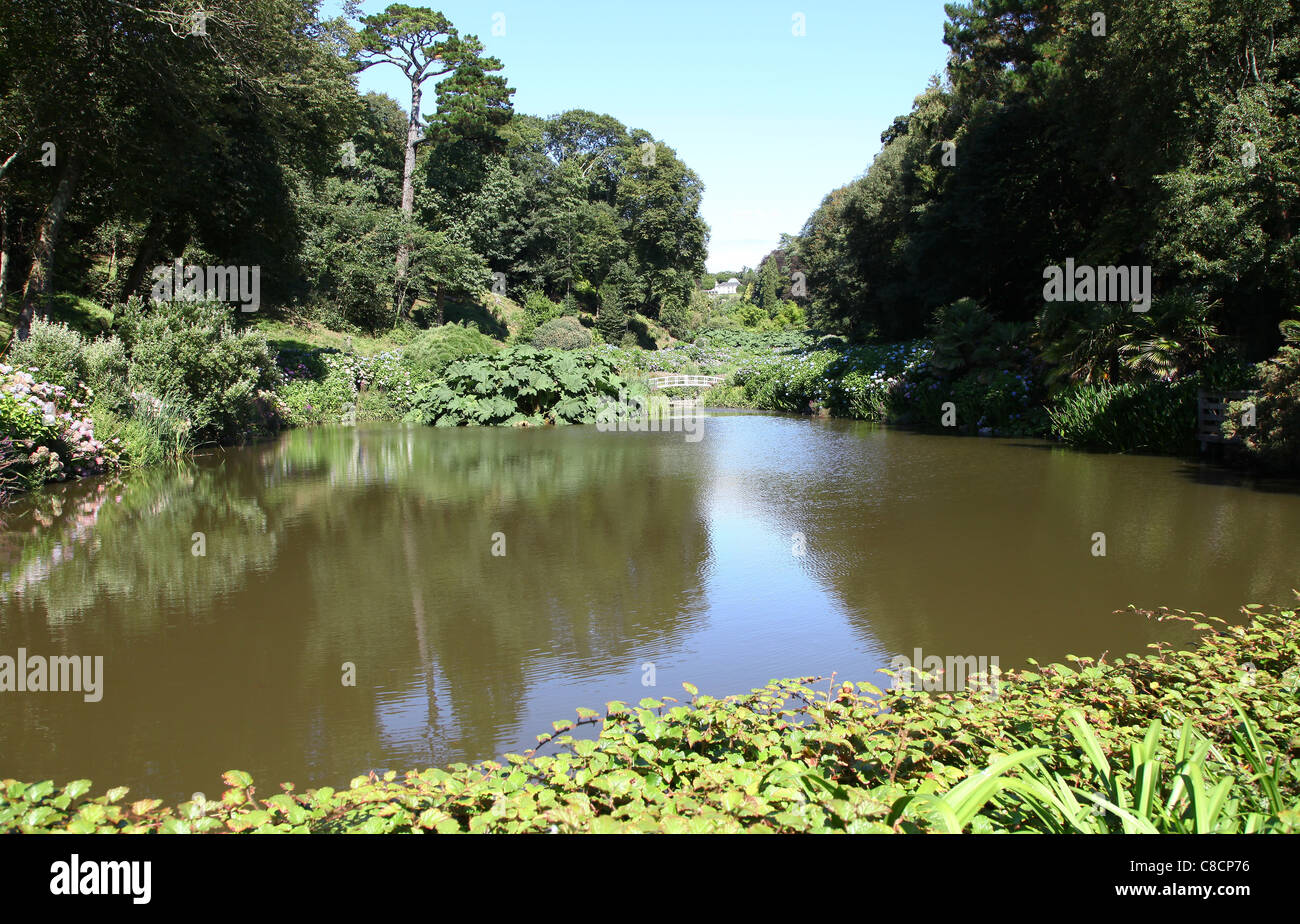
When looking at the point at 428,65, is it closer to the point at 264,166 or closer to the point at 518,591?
the point at 264,166

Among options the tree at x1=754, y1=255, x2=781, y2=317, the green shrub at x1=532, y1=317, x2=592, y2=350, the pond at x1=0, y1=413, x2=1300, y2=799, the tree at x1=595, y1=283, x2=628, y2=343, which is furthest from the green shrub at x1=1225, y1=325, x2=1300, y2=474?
the tree at x1=754, y1=255, x2=781, y2=317

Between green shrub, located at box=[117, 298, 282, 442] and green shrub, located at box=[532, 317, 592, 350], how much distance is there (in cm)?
1738

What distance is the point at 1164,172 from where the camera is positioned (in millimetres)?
14539

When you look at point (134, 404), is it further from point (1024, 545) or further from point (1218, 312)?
point (1218, 312)

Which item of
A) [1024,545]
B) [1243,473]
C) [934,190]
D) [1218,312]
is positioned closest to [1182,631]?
[1024,545]

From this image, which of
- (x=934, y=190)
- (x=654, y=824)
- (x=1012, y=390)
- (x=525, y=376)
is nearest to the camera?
(x=654, y=824)

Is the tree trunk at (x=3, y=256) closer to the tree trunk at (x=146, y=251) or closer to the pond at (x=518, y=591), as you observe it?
the tree trunk at (x=146, y=251)

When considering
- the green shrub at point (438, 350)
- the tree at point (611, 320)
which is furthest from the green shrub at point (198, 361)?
the tree at point (611, 320)

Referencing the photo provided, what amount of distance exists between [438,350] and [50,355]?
48.9ft

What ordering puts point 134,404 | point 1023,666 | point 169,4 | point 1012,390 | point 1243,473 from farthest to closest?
point 1012,390
point 169,4
point 134,404
point 1243,473
point 1023,666

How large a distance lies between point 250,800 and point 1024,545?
6.39 m

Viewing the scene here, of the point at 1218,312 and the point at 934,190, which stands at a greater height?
the point at 934,190

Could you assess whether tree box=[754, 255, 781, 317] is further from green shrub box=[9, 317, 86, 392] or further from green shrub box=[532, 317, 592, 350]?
green shrub box=[9, 317, 86, 392]

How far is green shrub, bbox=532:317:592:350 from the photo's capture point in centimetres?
3359
